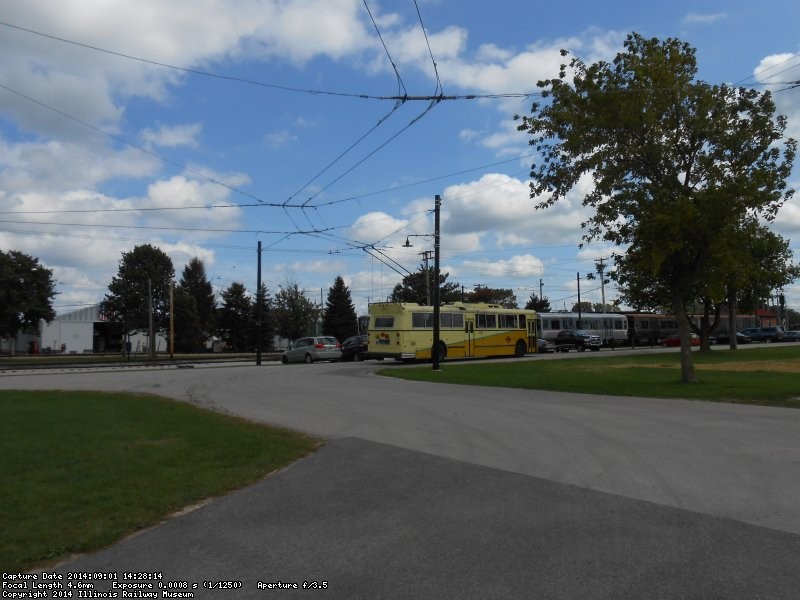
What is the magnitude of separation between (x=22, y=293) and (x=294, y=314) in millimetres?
32982

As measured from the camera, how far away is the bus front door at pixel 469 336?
40062 millimetres

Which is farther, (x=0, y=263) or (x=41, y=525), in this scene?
(x=0, y=263)

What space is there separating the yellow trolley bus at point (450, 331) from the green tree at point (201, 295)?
159 ft

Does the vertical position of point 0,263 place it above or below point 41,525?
above

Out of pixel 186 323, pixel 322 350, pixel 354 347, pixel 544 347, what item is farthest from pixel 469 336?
pixel 186 323

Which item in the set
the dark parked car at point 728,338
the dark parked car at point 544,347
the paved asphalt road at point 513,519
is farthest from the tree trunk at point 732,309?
the paved asphalt road at point 513,519

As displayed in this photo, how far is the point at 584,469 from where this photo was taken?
26.1 ft

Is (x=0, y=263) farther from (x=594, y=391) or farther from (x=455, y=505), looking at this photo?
(x=455, y=505)

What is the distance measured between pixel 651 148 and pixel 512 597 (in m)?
16.9

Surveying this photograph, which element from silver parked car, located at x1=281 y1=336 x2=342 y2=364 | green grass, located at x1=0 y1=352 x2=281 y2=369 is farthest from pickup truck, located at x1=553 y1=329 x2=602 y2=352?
green grass, located at x1=0 y1=352 x2=281 y2=369

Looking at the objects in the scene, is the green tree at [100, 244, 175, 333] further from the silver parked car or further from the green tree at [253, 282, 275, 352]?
the silver parked car

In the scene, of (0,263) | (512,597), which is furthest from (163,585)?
(0,263)

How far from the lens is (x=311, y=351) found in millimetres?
42031

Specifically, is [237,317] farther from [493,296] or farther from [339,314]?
[493,296]
